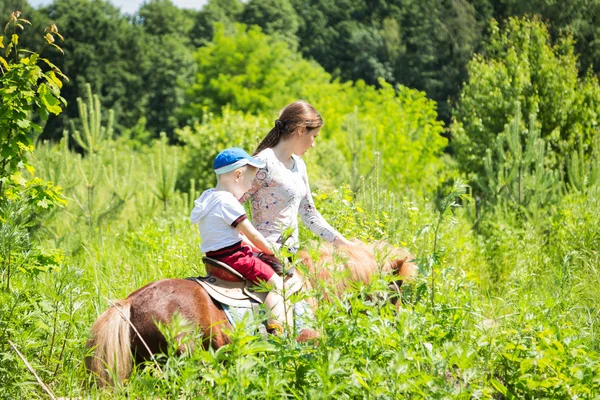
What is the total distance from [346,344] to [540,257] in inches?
201

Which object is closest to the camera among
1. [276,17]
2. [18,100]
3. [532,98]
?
[18,100]

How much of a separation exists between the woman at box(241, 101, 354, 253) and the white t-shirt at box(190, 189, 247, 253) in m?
0.43

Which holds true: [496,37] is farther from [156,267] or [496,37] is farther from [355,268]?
[355,268]

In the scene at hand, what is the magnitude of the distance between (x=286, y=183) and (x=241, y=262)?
2.34ft

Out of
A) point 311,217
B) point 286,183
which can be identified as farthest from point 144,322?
point 311,217

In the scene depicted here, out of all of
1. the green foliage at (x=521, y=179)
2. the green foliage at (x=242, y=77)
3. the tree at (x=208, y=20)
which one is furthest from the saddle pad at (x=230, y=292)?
the tree at (x=208, y=20)

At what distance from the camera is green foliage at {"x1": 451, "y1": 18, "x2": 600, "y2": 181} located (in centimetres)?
1293

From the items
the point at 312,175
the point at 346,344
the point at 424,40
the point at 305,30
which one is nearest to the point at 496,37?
the point at 312,175

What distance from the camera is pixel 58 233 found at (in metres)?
10.5

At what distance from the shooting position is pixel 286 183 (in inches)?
175

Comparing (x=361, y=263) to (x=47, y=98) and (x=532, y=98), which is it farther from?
(x=532, y=98)

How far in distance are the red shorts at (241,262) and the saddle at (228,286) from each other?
4 cm

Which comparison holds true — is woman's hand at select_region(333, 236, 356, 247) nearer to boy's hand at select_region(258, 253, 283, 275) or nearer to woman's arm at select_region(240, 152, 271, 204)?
boy's hand at select_region(258, 253, 283, 275)

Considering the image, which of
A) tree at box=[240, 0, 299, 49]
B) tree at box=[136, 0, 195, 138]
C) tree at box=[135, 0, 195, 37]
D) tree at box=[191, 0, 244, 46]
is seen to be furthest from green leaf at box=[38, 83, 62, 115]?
tree at box=[135, 0, 195, 37]
